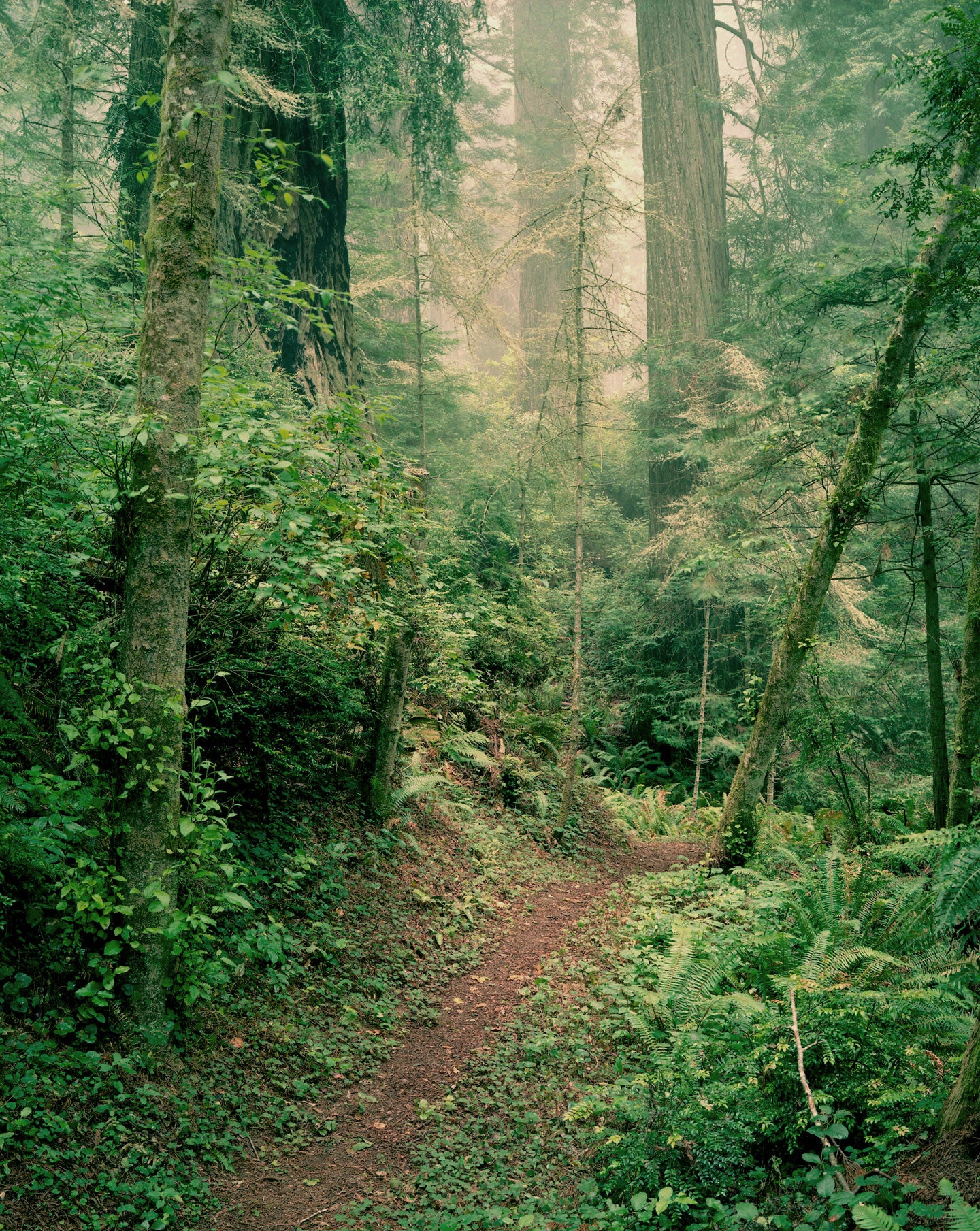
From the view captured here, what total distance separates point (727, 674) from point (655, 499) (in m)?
3.53

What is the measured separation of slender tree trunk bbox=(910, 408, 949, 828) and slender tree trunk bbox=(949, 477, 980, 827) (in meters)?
1.89

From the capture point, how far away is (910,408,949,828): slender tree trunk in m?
7.00

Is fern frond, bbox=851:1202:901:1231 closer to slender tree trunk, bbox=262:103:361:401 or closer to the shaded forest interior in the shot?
the shaded forest interior

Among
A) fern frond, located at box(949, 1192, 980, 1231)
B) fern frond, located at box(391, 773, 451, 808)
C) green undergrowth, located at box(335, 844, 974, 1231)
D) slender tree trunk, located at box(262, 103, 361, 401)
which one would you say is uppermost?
slender tree trunk, located at box(262, 103, 361, 401)

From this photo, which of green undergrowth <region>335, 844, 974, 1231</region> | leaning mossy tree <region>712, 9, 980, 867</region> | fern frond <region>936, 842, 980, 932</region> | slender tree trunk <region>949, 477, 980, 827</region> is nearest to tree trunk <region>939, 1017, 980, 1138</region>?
green undergrowth <region>335, 844, 974, 1231</region>

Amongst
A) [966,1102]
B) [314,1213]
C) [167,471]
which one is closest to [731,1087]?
[966,1102]

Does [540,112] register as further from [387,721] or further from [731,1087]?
[731,1087]

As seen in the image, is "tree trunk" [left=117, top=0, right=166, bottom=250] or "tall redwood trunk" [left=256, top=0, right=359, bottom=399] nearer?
"tree trunk" [left=117, top=0, right=166, bottom=250]

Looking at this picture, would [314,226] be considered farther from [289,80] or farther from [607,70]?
[607,70]

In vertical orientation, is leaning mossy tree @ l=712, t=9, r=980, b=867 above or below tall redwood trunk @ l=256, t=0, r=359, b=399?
below

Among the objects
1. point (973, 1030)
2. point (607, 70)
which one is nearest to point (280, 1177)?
point (973, 1030)

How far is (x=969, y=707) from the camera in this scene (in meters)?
5.19

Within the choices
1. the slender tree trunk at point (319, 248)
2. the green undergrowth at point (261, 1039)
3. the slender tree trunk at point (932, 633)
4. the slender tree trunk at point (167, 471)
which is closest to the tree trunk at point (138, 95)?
the slender tree trunk at point (319, 248)

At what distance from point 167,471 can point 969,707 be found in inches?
208
